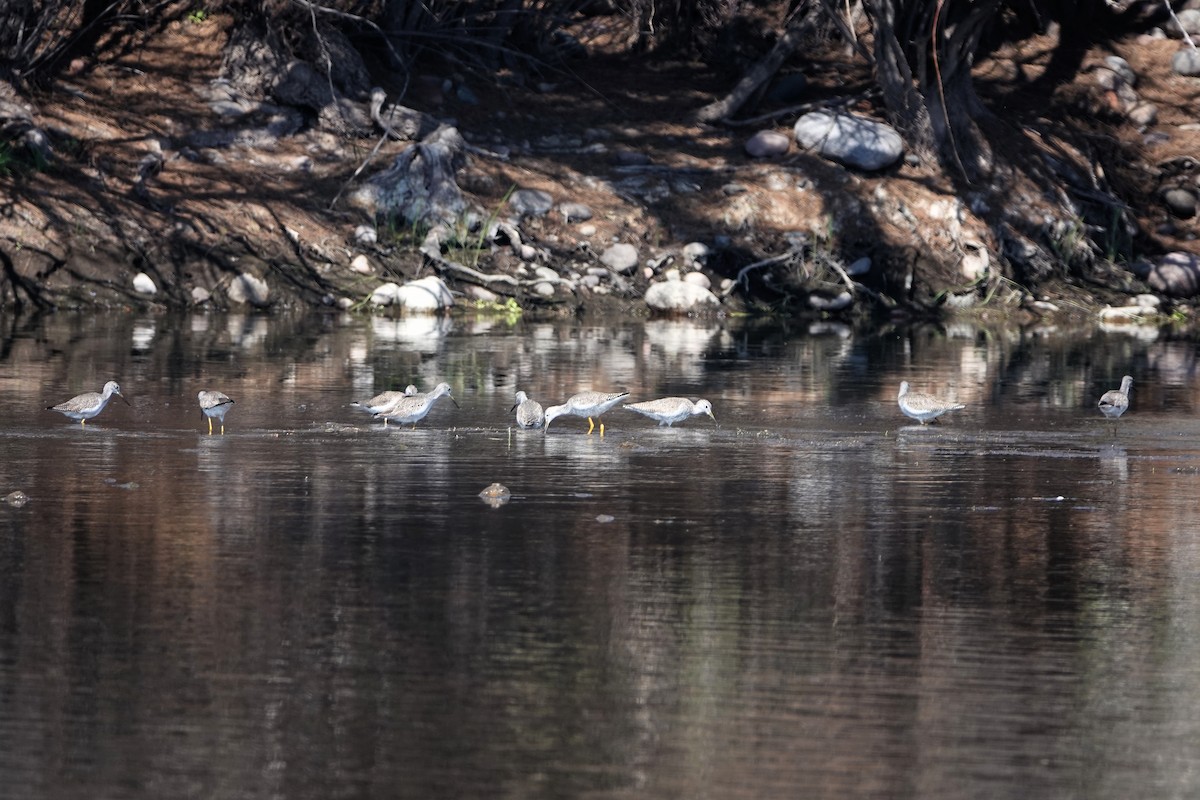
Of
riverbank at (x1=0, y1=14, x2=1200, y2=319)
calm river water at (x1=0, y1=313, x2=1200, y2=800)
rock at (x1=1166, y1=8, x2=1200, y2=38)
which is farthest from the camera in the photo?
rock at (x1=1166, y1=8, x2=1200, y2=38)

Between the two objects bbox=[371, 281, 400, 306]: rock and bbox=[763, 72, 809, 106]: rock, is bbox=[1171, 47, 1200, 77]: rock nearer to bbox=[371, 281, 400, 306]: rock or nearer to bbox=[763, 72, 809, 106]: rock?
bbox=[763, 72, 809, 106]: rock

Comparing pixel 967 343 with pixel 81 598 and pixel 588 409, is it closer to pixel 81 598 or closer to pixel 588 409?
pixel 588 409

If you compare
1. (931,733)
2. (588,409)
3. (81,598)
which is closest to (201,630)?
(81,598)

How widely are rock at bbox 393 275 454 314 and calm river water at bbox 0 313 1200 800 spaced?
35.2 ft

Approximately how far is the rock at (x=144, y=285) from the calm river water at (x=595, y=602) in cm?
1008

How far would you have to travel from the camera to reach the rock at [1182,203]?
121 ft

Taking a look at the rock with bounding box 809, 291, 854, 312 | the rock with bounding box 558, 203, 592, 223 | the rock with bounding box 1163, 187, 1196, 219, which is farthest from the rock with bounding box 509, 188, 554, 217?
the rock with bounding box 1163, 187, 1196, 219

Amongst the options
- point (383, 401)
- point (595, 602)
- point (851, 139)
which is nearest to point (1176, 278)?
point (851, 139)

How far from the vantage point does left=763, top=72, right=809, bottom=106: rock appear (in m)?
37.3

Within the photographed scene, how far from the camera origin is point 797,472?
14430mm

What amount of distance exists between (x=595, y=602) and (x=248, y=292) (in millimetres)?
20184

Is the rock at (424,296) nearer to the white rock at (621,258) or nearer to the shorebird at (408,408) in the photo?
the white rock at (621,258)

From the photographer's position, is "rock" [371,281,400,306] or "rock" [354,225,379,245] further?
"rock" [354,225,379,245]

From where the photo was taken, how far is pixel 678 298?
102 ft
